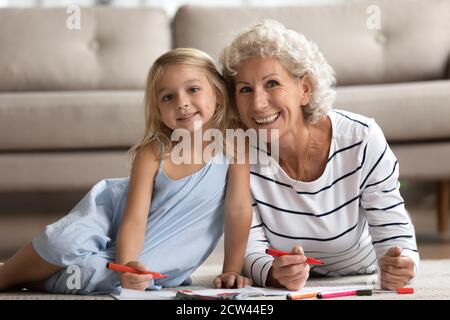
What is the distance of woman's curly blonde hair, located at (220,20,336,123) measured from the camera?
167 cm

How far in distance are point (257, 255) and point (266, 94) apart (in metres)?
0.35

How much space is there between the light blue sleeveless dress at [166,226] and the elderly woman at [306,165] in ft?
0.32

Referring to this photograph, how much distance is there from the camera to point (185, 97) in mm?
1676

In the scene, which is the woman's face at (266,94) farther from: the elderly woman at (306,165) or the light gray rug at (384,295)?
the light gray rug at (384,295)

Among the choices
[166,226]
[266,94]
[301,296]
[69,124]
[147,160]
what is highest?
[69,124]

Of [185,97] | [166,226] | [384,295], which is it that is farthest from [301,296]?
[185,97]

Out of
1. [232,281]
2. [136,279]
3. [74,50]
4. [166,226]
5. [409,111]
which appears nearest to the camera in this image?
[136,279]

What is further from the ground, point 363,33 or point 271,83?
point 363,33

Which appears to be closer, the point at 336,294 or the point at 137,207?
the point at 336,294

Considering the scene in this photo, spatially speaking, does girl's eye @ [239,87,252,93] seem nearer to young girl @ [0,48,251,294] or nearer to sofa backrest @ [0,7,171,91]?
young girl @ [0,48,251,294]

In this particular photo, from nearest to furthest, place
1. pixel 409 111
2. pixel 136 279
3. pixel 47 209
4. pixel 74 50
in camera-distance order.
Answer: pixel 136 279, pixel 409 111, pixel 74 50, pixel 47 209

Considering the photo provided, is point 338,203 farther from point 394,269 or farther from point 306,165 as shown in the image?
point 394,269

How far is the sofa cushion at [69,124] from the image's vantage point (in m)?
2.63
